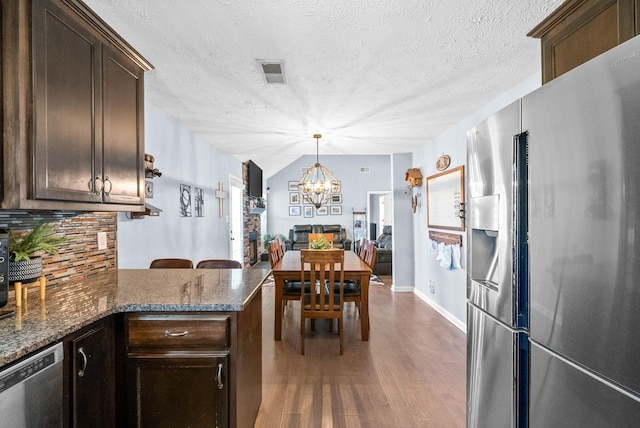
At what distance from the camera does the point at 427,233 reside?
4.59 m

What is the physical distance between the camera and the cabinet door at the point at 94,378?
1.19 metres

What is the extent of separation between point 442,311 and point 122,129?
3788 millimetres

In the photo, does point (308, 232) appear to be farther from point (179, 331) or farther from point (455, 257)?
point (179, 331)

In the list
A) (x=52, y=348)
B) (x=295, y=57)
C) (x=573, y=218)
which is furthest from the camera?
(x=295, y=57)

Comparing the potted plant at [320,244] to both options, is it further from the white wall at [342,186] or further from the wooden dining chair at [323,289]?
the white wall at [342,186]

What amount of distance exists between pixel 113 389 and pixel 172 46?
1.83 metres

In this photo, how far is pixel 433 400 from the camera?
2209mm

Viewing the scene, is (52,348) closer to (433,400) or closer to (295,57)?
(295,57)

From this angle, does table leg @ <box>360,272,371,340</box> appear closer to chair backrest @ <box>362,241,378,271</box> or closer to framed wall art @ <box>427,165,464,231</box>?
chair backrest @ <box>362,241,378,271</box>

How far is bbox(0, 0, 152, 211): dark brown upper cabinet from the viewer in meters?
1.16

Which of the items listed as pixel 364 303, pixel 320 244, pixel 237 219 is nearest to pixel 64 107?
pixel 364 303

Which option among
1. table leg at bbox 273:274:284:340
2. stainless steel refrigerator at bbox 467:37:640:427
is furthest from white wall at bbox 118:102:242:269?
stainless steel refrigerator at bbox 467:37:640:427

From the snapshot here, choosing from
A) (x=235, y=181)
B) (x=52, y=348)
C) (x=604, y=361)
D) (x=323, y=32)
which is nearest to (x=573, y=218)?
(x=604, y=361)

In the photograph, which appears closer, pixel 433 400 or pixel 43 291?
pixel 43 291
